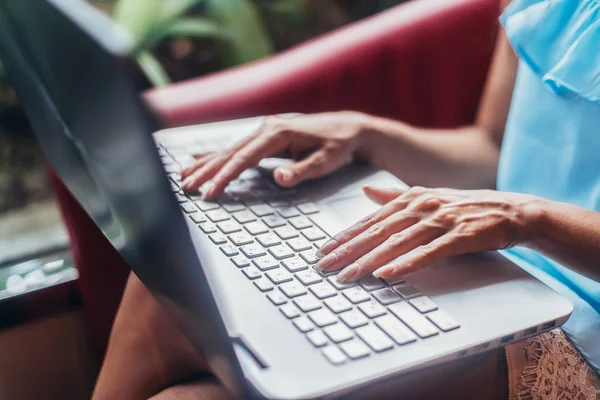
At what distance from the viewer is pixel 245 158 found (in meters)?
0.78

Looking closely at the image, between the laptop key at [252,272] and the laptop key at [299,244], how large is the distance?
2.1 inches

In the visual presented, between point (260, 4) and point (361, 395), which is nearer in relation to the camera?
point (361, 395)

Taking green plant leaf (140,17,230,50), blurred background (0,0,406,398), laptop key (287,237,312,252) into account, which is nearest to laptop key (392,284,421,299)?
laptop key (287,237,312,252)

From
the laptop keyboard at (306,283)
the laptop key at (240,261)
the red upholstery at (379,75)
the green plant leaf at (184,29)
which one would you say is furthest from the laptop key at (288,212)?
the green plant leaf at (184,29)

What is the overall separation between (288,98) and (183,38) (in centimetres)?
100

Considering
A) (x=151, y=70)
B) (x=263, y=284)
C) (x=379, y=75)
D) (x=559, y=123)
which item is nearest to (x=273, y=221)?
(x=263, y=284)

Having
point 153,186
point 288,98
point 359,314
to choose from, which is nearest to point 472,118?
point 288,98

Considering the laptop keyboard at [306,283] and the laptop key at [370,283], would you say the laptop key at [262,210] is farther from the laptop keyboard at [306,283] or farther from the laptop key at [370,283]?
the laptop key at [370,283]

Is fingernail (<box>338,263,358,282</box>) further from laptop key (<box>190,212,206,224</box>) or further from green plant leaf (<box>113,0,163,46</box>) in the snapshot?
green plant leaf (<box>113,0,163,46</box>)

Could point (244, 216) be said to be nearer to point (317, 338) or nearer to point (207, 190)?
point (207, 190)

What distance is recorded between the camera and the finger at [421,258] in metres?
0.59

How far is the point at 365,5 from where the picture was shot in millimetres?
2006

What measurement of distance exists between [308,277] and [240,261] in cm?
7

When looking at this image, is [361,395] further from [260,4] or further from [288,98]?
[260,4]
